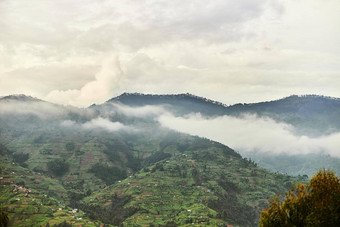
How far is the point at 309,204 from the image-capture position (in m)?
55.8

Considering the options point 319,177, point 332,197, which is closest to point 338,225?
A: point 332,197

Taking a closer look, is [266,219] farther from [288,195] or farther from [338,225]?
[338,225]

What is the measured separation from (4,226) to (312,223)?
68.0 m

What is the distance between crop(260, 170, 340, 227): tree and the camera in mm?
52469

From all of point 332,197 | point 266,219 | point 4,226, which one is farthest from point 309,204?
point 4,226

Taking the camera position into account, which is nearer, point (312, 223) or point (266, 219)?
point (312, 223)

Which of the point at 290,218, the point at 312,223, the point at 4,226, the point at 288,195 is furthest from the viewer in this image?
the point at 4,226

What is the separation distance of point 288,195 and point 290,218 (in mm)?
4894

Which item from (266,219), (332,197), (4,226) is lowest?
(4,226)

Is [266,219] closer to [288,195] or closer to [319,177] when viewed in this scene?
[288,195]

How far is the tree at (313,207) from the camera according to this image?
52469mm

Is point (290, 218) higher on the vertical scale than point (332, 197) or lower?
lower

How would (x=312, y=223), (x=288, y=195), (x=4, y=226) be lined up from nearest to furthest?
(x=312, y=223)
(x=288, y=195)
(x=4, y=226)

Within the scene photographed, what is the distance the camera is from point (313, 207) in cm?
5466
